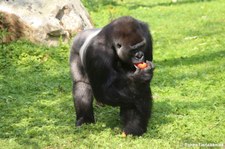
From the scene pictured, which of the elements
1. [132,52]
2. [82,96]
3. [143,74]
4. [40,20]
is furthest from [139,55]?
[40,20]

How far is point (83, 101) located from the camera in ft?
18.4

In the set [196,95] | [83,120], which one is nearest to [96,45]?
[83,120]

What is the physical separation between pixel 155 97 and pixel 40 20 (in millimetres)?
3493

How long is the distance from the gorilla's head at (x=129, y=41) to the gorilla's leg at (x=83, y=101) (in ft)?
2.77

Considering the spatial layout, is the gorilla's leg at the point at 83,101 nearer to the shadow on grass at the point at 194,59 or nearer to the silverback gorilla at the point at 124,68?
the silverback gorilla at the point at 124,68

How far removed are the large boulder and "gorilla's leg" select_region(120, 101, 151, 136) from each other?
14.6 ft

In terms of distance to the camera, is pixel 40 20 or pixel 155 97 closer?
pixel 155 97

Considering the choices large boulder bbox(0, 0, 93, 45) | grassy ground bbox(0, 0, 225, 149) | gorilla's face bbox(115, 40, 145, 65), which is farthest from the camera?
large boulder bbox(0, 0, 93, 45)

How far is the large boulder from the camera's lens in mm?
9141

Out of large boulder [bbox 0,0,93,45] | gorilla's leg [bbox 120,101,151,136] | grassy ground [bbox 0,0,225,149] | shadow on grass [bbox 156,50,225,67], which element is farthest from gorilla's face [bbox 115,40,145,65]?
large boulder [bbox 0,0,93,45]

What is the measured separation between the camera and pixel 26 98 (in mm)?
6988

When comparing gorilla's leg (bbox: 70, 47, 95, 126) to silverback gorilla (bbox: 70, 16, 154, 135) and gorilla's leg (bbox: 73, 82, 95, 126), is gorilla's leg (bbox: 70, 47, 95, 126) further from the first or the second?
silverback gorilla (bbox: 70, 16, 154, 135)

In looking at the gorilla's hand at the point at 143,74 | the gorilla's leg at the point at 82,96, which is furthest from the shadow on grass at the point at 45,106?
the gorilla's hand at the point at 143,74

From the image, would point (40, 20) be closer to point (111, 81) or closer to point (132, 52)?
point (111, 81)
